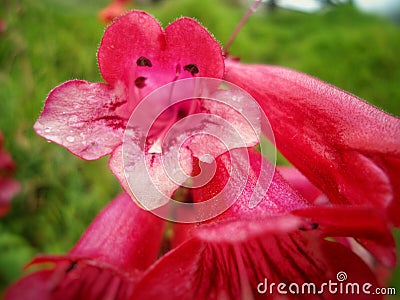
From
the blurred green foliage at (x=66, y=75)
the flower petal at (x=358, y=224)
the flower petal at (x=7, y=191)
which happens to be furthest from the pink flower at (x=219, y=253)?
the flower petal at (x=7, y=191)

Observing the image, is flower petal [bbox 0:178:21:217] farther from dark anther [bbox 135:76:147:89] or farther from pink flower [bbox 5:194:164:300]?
dark anther [bbox 135:76:147:89]

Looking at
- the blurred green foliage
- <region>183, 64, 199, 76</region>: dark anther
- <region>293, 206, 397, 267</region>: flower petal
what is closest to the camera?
<region>293, 206, 397, 267</region>: flower petal

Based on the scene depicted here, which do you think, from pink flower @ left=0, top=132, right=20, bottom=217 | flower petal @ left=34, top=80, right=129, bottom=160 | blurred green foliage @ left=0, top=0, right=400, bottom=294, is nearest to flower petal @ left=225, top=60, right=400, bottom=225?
flower petal @ left=34, top=80, right=129, bottom=160

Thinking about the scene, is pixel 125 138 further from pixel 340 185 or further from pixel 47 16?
pixel 47 16

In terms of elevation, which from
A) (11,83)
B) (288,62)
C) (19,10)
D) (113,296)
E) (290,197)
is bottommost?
(113,296)

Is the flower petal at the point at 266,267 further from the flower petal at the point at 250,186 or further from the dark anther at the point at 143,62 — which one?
the dark anther at the point at 143,62

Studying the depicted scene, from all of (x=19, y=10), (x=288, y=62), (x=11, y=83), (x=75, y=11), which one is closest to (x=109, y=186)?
(x=11, y=83)
